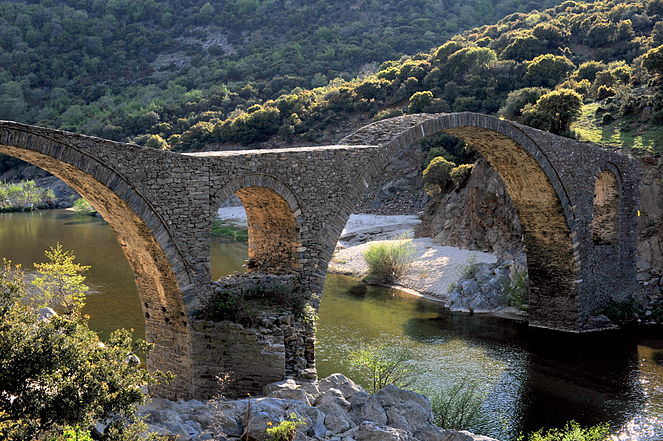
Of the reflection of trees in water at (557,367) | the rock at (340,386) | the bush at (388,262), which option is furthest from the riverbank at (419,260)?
the rock at (340,386)

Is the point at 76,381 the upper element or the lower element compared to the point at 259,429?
upper

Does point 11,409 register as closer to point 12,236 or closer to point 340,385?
point 340,385

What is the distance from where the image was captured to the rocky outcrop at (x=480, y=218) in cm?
2505

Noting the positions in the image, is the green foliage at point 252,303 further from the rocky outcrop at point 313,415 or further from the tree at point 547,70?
the tree at point 547,70

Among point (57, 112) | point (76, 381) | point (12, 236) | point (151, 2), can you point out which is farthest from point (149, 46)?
point (76, 381)

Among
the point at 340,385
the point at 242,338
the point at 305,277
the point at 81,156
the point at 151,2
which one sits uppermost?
the point at 151,2

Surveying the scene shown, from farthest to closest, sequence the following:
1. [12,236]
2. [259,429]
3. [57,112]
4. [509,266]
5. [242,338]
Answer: [57,112] < [12,236] < [509,266] < [242,338] < [259,429]

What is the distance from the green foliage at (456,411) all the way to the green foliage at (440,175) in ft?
61.1

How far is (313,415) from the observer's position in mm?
9148

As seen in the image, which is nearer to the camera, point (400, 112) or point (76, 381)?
point (76, 381)

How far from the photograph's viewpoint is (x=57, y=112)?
56000 mm

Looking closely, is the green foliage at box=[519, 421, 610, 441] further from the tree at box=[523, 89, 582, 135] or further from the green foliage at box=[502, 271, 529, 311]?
the tree at box=[523, 89, 582, 135]

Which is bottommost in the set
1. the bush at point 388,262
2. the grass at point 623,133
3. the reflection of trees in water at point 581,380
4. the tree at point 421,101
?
the reflection of trees in water at point 581,380

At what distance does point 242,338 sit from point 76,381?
4.51 m
